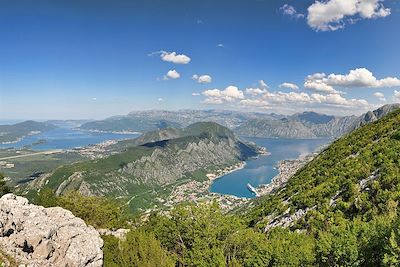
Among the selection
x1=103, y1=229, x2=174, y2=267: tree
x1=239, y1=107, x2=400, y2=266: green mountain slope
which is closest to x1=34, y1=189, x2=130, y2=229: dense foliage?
x1=103, y1=229, x2=174, y2=267: tree

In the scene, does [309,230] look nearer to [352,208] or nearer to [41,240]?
[352,208]

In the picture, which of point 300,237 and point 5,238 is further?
point 300,237

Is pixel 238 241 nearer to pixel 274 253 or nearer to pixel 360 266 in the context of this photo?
pixel 274 253

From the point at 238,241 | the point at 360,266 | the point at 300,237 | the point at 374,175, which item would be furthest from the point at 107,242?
the point at 374,175

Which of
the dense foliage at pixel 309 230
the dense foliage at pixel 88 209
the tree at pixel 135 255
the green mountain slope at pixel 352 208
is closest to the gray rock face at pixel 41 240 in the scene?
the tree at pixel 135 255

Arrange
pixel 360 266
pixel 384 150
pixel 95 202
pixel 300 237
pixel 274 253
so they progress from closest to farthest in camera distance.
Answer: pixel 360 266 → pixel 274 253 → pixel 300 237 → pixel 384 150 → pixel 95 202

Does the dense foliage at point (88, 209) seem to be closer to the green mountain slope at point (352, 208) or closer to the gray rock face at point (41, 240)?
the green mountain slope at point (352, 208)

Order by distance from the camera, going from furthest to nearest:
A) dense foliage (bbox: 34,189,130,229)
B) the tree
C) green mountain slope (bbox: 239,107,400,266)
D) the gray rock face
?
dense foliage (bbox: 34,189,130,229), the tree, the gray rock face, green mountain slope (bbox: 239,107,400,266)

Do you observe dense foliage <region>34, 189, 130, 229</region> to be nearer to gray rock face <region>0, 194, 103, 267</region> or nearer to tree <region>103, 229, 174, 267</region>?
tree <region>103, 229, 174, 267</region>

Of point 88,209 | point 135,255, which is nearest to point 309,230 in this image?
point 135,255
